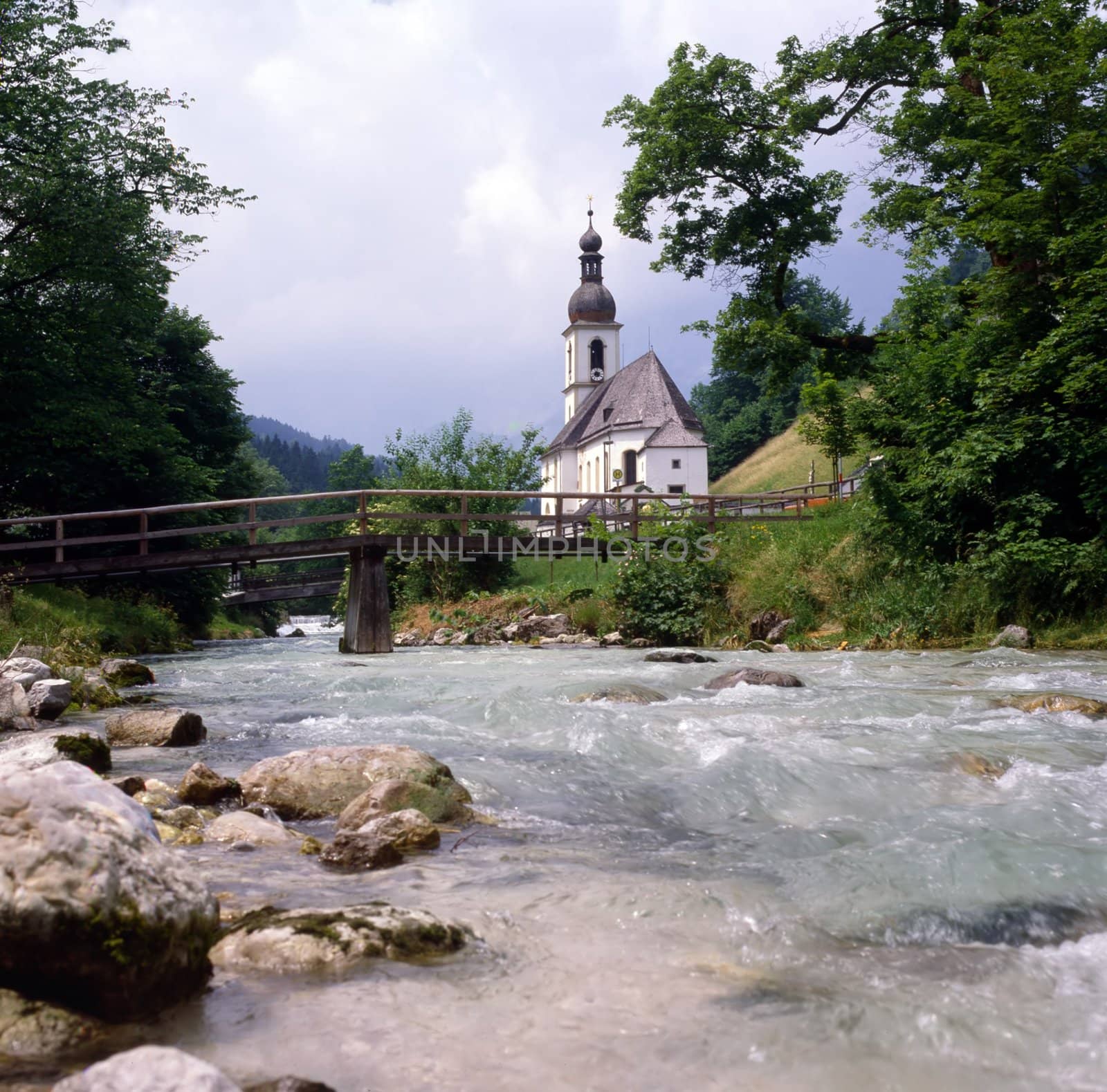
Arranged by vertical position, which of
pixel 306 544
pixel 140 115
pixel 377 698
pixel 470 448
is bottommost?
pixel 377 698

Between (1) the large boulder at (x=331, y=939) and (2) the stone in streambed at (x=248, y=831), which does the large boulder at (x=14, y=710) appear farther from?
(1) the large boulder at (x=331, y=939)

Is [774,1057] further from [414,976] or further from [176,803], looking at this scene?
[176,803]

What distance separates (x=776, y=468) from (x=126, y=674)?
6324cm

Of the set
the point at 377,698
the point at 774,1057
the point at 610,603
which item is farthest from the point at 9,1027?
the point at 610,603

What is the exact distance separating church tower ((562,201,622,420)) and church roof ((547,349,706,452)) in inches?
294

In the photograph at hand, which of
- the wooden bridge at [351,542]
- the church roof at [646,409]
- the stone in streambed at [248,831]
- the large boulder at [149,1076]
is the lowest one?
the stone in streambed at [248,831]

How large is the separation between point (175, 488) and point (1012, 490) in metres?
21.2

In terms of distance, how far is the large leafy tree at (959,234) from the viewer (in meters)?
14.9

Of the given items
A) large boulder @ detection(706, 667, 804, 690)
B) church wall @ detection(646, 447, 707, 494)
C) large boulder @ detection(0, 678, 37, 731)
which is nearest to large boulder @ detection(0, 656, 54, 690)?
large boulder @ detection(0, 678, 37, 731)

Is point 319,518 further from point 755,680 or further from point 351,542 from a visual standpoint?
point 755,680

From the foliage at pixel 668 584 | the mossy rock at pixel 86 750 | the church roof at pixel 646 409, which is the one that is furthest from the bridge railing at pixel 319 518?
the church roof at pixel 646 409

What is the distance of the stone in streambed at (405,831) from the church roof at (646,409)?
6647 centimetres

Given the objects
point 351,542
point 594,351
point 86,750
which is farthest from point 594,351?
point 86,750

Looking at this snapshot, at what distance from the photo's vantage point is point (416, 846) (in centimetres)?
503
